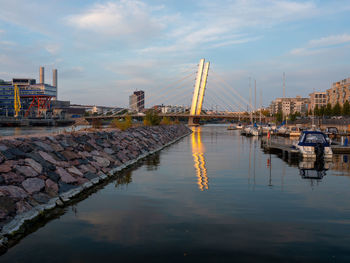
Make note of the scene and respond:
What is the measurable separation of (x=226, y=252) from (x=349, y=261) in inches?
93.9

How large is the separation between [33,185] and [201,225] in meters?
5.72

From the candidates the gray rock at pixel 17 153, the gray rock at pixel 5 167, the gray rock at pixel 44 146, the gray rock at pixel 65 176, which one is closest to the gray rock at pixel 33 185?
the gray rock at pixel 5 167

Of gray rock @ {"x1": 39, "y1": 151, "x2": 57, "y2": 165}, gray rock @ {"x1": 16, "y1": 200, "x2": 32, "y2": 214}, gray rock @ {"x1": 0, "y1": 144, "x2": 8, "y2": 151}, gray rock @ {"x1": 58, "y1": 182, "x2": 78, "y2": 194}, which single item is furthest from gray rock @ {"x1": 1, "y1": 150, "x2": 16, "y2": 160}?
gray rock @ {"x1": 16, "y1": 200, "x2": 32, "y2": 214}

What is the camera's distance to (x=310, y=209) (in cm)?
1057

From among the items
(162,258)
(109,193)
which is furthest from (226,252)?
(109,193)

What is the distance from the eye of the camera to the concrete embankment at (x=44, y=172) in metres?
9.30

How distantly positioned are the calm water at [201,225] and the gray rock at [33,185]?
143 cm

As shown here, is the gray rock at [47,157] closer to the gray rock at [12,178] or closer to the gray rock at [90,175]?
the gray rock at [90,175]

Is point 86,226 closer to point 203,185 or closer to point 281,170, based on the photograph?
point 203,185

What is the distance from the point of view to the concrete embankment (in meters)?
9.30

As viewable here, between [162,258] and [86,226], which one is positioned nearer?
[162,258]

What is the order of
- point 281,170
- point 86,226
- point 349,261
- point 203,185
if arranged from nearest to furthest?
point 349,261 → point 86,226 → point 203,185 → point 281,170

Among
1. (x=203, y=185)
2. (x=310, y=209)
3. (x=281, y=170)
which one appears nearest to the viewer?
(x=310, y=209)

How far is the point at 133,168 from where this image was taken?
19531 mm
